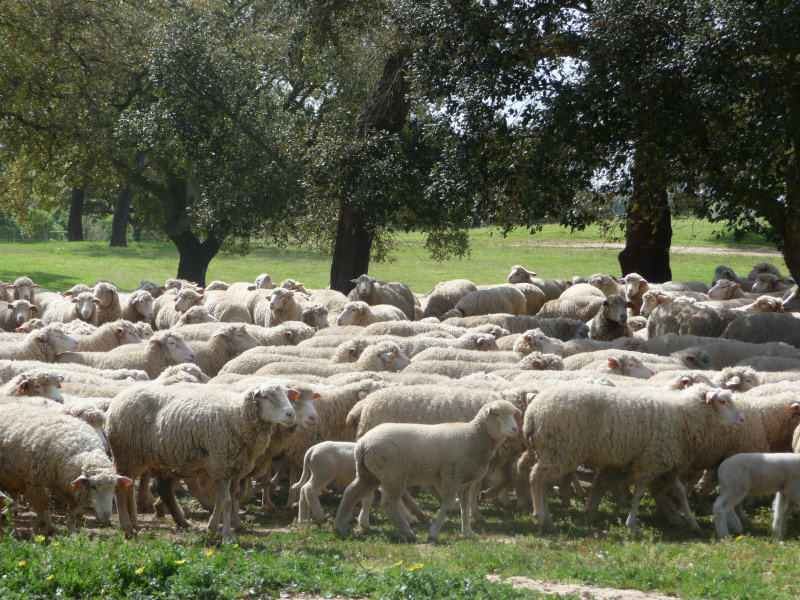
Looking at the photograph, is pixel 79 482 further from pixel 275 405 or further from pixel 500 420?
pixel 500 420

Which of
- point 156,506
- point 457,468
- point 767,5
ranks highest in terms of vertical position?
point 767,5

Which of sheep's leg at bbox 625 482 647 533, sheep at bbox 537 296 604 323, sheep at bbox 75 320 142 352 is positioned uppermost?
sheep at bbox 537 296 604 323

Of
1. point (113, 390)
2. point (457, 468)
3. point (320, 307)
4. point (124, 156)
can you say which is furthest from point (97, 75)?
point (457, 468)

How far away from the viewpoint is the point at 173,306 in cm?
1627

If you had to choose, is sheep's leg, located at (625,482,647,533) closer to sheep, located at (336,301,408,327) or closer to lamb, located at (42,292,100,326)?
sheep, located at (336,301,408,327)

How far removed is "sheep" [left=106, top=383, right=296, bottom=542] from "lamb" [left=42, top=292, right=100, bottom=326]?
7.74 meters

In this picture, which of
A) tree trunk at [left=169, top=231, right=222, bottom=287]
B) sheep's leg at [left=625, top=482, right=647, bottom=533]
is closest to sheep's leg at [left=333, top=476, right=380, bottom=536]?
sheep's leg at [left=625, top=482, right=647, bottom=533]

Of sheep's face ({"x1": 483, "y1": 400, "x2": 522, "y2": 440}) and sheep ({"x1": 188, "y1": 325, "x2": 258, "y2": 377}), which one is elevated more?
sheep's face ({"x1": 483, "y1": 400, "x2": 522, "y2": 440})

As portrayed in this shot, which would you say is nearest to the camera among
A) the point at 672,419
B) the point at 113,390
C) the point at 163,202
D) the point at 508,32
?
the point at 672,419

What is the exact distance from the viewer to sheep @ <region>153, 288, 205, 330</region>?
15.7m

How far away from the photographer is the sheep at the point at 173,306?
1570 centimetres

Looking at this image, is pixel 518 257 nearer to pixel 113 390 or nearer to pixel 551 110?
pixel 551 110

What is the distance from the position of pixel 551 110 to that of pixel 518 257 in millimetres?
28669

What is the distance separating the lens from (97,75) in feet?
74.6
